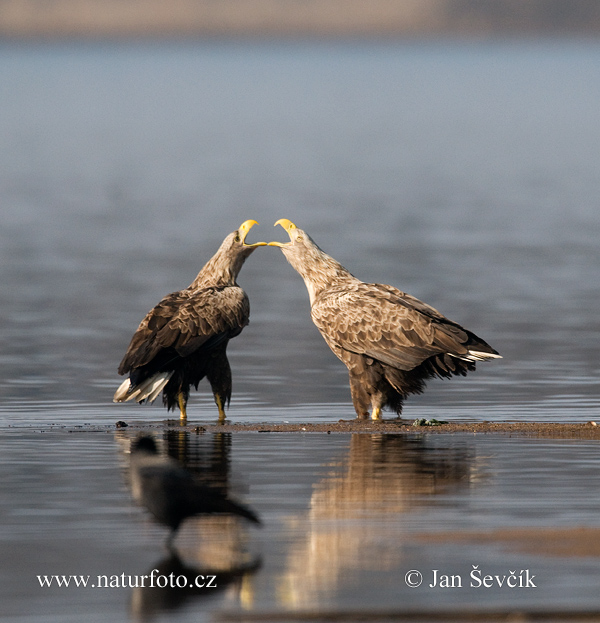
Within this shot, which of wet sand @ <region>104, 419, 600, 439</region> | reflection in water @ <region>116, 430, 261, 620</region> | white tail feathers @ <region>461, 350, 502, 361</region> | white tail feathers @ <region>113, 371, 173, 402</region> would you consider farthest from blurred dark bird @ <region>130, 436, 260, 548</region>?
white tail feathers @ <region>461, 350, 502, 361</region>

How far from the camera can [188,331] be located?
632 inches

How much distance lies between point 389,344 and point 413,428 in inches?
48.4

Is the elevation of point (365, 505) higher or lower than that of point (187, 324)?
lower

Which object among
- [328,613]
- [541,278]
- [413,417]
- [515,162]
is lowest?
[328,613]

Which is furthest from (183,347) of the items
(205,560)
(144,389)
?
(205,560)

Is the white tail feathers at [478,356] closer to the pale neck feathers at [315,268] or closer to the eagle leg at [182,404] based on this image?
the pale neck feathers at [315,268]

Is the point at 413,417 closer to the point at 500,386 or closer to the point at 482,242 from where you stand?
the point at 500,386

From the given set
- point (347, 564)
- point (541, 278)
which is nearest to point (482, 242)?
point (541, 278)

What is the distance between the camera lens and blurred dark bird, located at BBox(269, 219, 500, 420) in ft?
51.2

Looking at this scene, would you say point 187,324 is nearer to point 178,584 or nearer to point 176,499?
point 176,499

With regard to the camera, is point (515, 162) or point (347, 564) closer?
point (347, 564)

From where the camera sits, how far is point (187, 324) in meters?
16.1

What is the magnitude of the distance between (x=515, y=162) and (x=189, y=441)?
229ft

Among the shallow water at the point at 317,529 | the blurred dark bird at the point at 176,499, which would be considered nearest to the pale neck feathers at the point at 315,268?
the shallow water at the point at 317,529
